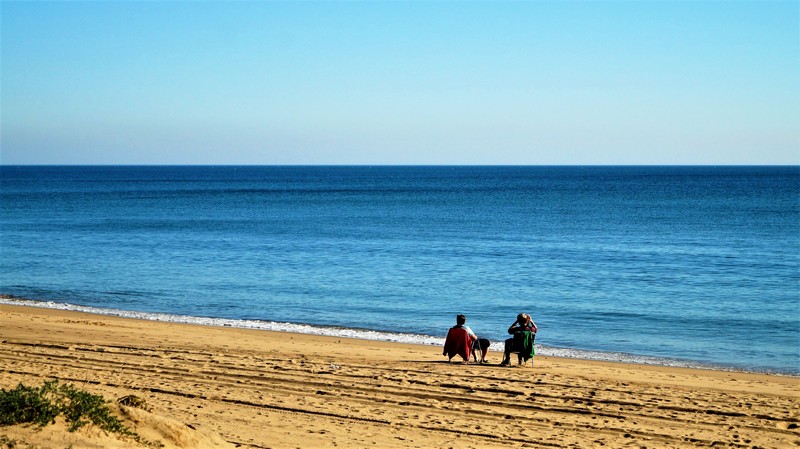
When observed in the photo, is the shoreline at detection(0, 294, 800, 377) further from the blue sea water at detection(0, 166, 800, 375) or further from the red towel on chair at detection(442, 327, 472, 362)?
the red towel on chair at detection(442, 327, 472, 362)

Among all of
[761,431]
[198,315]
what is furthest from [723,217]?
[761,431]

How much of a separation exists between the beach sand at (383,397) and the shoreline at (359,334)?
840 mm

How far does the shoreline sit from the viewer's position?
16.9 m

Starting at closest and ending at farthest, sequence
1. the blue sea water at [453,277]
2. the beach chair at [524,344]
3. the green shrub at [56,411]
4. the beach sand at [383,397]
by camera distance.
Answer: the green shrub at [56,411], the beach sand at [383,397], the beach chair at [524,344], the blue sea water at [453,277]

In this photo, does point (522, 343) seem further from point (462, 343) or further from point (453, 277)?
point (453, 277)

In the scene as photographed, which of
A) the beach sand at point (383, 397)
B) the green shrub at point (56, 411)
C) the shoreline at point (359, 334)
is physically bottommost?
the shoreline at point (359, 334)

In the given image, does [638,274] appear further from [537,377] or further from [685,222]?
[685,222]

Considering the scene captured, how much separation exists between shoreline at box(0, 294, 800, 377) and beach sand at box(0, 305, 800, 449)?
84 cm

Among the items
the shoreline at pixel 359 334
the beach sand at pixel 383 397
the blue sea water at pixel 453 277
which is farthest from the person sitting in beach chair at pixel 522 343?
the blue sea water at pixel 453 277

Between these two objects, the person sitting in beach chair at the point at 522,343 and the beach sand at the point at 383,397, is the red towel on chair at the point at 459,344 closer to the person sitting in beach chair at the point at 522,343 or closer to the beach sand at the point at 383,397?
the beach sand at the point at 383,397

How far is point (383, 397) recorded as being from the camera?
1155cm

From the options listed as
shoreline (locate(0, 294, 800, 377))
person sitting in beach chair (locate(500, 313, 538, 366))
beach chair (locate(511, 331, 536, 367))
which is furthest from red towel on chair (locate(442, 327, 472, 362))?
shoreline (locate(0, 294, 800, 377))

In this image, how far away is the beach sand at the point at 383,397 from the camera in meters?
9.48

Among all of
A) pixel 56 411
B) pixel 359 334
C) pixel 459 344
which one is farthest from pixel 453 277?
pixel 56 411
